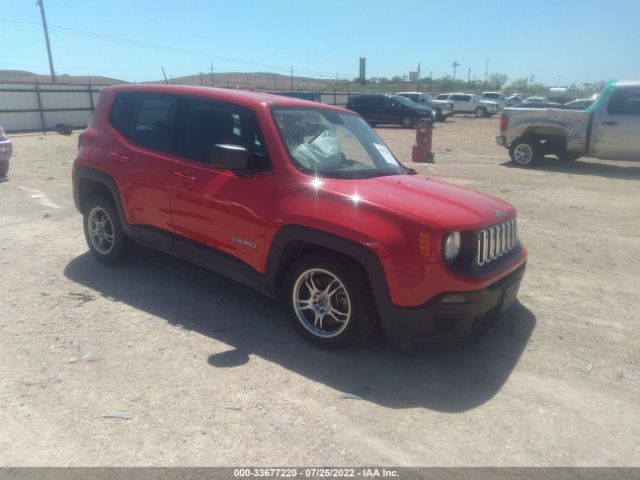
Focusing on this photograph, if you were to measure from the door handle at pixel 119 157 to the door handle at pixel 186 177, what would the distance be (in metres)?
0.75

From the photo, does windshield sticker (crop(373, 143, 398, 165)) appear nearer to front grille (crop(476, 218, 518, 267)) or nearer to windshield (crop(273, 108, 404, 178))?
windshield (crop(273, 108, 404, 178))

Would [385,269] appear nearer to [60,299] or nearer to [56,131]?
[60,299]

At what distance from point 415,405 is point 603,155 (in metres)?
11.7

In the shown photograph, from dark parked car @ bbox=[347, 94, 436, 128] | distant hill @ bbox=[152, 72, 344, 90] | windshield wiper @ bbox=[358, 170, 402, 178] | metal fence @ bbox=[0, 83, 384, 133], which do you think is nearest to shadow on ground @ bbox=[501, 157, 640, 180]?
windshield wiper @ bbox=[358, 170, 402, 178]

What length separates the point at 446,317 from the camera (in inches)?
131

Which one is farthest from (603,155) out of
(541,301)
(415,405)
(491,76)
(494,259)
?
(491,76)

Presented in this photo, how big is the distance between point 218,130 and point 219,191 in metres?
0.56

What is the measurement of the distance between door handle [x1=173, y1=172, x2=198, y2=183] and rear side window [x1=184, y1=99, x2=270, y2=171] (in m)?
0.16

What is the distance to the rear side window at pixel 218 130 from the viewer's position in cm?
408

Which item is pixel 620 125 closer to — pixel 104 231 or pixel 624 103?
pixel 624 103

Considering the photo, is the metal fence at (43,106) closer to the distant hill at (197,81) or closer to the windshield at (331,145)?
the distant hill at (197,81)

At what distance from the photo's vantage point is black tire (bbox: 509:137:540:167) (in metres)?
13.5

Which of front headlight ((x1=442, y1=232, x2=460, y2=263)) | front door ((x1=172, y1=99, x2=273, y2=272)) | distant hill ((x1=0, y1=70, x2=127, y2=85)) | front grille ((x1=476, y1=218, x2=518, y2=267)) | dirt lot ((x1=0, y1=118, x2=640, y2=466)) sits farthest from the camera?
distant hill ((x1=0, y1=70, x2=127, y2=85))

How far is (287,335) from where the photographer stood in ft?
13.4
